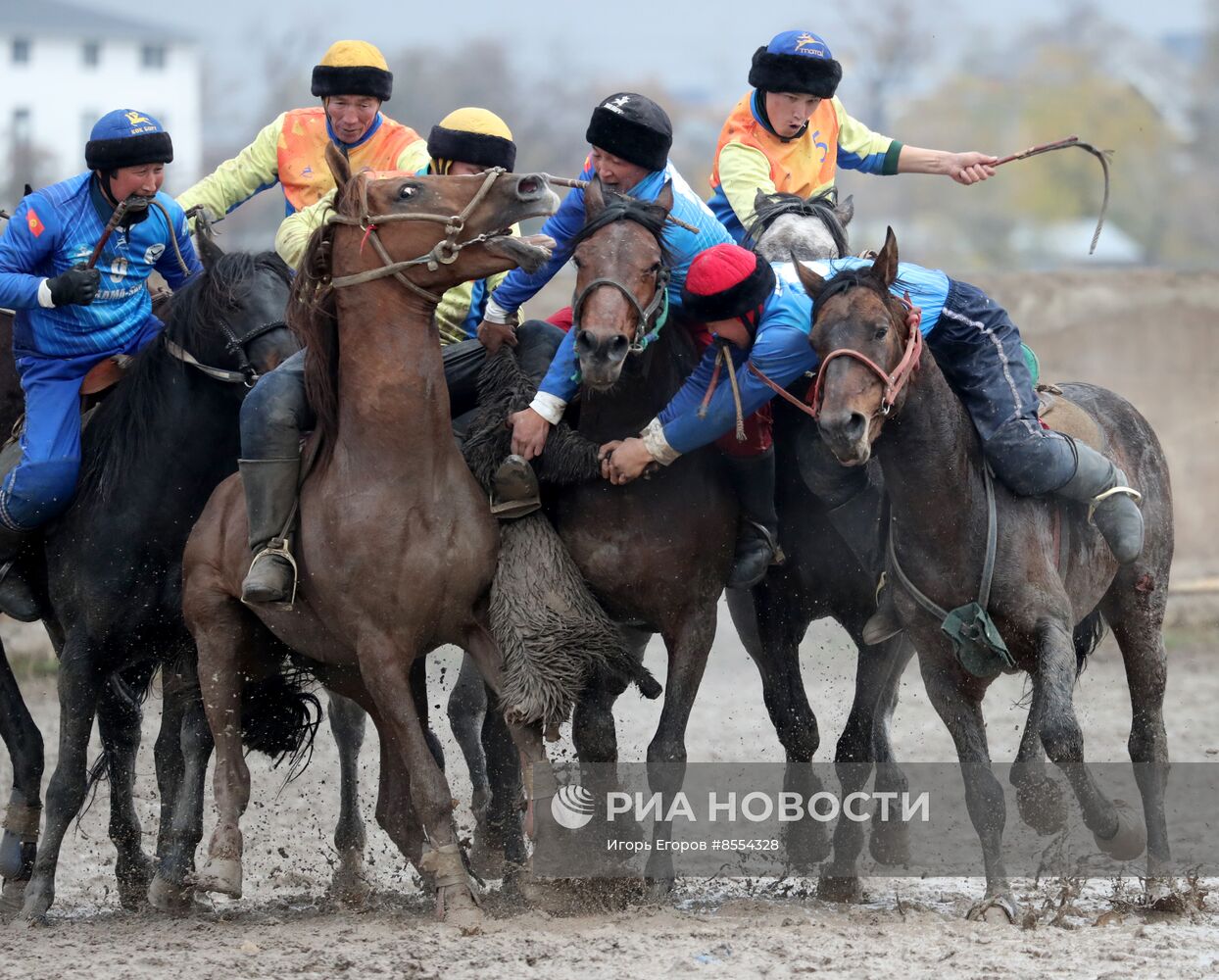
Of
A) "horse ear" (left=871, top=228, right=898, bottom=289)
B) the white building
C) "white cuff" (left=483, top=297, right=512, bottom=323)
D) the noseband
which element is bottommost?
the noseband

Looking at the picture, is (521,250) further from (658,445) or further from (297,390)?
(297,390)

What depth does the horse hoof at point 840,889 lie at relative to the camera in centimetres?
604

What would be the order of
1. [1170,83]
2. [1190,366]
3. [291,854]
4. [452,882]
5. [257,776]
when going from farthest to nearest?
1. [1170,83]
2. [1190,366]
3. [257,776]
4. [291,854]
5. [452,882]

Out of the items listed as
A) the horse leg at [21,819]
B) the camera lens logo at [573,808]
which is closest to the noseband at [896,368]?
the camera lens logo at [573,808]

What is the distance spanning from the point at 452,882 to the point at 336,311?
1.77 meters

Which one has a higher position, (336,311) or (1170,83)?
(1170,83)

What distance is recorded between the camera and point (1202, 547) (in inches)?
467

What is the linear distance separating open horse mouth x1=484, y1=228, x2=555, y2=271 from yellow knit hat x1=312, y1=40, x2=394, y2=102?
1.65 metres

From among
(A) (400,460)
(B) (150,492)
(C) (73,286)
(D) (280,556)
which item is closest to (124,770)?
(B) (150,492)

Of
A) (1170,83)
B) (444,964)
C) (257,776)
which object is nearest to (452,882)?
(444,964)

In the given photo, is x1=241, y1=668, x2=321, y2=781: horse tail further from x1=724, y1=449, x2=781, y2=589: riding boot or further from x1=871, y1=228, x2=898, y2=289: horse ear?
x1=871, y1=228, x2=898, y2=289: horse ear

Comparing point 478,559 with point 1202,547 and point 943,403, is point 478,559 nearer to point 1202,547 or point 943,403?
point 943,403

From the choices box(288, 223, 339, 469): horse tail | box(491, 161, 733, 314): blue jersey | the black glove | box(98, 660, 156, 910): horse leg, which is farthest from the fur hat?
box(98, 660, 156, 910): horse leg

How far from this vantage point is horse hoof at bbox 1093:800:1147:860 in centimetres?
584
